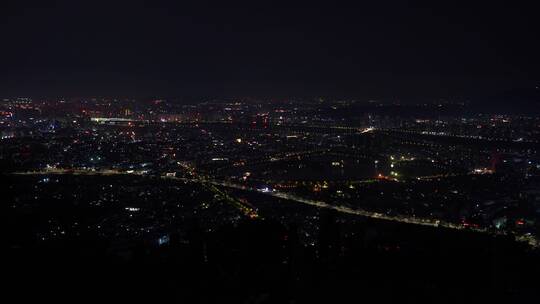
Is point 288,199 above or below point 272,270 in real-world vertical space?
below

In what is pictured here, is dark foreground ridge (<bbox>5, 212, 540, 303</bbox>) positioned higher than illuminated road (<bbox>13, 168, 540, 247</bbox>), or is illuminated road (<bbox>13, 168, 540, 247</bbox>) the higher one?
dark foreground ridge (<bbox>5, 212, 540, 303</bbox>)

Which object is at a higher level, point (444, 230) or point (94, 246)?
point (94, 246)

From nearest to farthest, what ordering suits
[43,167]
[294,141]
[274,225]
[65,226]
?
1. [65,226]
2. [274,225]
3. [43,167]
4. [294,141]

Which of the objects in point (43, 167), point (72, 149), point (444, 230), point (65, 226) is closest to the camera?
point (65, 226)

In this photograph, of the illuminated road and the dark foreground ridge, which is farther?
the illuminated road

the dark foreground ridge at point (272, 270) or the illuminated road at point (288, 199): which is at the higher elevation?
the dark foreground ridge at point (272, 270)

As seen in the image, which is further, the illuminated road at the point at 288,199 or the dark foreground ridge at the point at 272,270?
the illuminated road at the point at 288,199

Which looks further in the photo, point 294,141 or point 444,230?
point 294,141

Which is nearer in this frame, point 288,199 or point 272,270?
point 272,270

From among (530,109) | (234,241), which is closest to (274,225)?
(234,241)

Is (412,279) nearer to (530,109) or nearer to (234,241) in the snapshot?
(234,241)

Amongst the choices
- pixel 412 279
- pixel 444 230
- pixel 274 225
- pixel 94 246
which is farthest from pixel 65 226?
pixel 444 230
